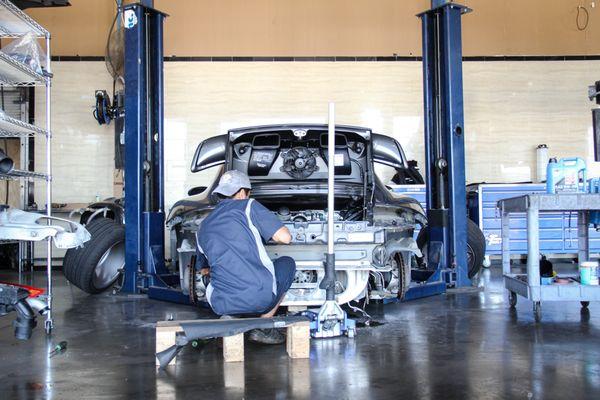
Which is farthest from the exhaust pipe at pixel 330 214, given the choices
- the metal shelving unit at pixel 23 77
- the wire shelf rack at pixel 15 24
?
the wire shelf rack at pixel 15 24

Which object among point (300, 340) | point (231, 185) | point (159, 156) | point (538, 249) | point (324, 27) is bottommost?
point (300, 340)

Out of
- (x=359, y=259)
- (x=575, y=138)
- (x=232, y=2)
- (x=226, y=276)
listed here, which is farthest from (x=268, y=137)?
(x=575, y=138)

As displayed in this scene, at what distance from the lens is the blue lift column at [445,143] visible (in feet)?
20.6

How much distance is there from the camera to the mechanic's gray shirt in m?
3.62

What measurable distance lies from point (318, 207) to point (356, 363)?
222cm

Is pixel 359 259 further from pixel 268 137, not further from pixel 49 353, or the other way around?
pixel 49 353

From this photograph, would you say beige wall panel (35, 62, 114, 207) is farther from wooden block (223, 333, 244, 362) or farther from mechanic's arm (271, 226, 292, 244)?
wooden block (223, 333, 244, 362)

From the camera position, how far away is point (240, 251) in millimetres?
3613

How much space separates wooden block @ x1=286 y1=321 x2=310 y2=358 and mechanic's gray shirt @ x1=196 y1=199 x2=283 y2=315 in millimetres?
305

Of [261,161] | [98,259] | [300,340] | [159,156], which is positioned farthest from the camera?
[159,156]

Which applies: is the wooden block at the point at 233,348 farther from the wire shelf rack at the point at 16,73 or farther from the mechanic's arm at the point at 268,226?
the wire shelf rack at the point at 16,73

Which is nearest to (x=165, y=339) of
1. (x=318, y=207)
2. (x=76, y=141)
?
(x=318, y=207)

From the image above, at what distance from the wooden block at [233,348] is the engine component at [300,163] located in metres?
1.88

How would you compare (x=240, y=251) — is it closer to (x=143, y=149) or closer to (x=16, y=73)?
(x=16, y=73)
